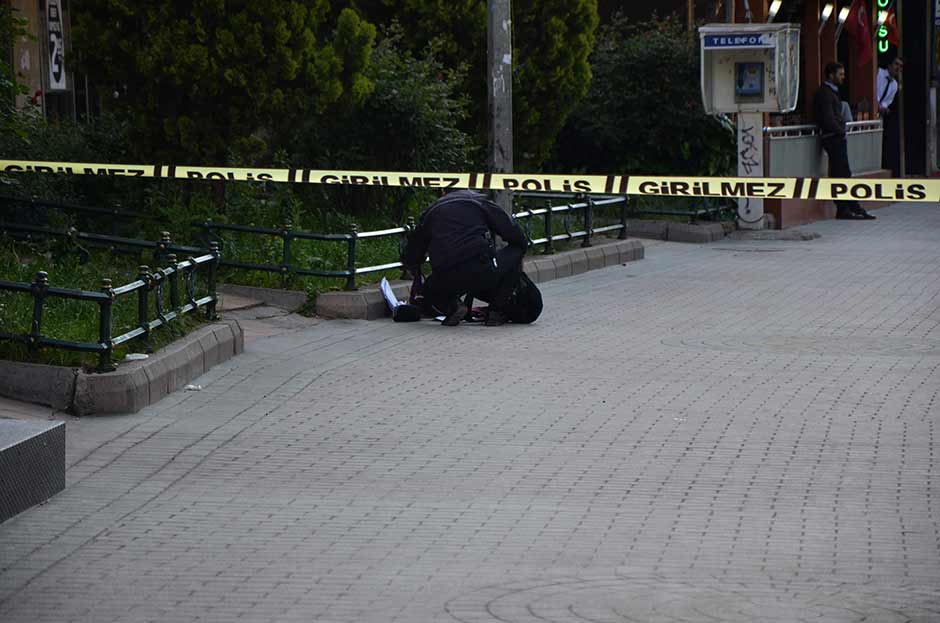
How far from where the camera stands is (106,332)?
1000 cm

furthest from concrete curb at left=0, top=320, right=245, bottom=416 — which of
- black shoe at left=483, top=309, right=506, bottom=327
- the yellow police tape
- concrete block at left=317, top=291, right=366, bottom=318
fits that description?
the yellow police tape

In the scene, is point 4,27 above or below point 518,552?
above

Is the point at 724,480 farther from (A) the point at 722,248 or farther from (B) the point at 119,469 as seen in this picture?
(A) the point at 722,248

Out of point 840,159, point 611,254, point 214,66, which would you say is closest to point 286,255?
point 214,66

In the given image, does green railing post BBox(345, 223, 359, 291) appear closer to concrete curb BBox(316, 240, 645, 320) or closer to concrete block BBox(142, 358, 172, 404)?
concrete curb BBox(316, 240, 645, 320)

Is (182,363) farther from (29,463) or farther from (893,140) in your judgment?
(893,140)

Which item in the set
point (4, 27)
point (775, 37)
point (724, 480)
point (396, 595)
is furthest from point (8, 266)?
point (775, 37)

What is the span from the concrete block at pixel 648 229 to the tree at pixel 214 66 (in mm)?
6411

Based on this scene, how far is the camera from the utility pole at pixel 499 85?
56.7 feet

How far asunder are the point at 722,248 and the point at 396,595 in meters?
15.1

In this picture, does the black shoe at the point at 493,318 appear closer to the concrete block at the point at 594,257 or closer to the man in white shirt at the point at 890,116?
the concrete block at the point at 594,257

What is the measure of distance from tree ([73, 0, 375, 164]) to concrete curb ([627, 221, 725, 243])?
6.42m

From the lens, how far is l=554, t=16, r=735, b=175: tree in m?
23.2

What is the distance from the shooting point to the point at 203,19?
52.3 feet
